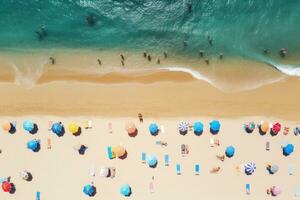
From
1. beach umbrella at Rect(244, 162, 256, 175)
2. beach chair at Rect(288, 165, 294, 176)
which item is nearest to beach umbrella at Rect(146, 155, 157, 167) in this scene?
beach umbrella at Rect(244, 162, 256, 175)

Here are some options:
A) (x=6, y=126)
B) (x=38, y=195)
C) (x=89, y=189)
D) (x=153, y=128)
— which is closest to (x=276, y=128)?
(x=153, y=128)

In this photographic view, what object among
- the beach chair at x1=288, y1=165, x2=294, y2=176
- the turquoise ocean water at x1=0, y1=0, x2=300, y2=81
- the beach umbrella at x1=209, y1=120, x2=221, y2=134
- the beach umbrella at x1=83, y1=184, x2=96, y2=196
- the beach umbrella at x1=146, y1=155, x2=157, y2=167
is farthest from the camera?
A: the turquoise ocean water at x1=0, y1=0, x2=300, y2=81

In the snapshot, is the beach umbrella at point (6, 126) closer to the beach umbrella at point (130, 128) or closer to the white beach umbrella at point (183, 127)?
the beach umbrella at point (130, 128)

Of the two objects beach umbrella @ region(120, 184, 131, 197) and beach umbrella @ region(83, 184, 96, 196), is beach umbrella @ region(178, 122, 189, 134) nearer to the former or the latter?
beach umbrella @ region(120, 184, 131, 197)

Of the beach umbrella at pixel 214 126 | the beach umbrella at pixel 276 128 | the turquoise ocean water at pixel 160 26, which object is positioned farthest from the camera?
the turquoise ocean water at pixel 160 26

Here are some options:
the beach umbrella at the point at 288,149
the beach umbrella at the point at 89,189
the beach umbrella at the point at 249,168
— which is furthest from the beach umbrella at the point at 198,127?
the beach umbrella at the point at 89,189
